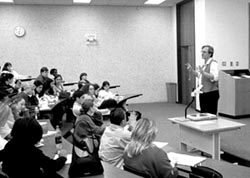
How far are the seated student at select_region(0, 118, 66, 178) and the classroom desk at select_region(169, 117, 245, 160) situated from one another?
7.04 feet

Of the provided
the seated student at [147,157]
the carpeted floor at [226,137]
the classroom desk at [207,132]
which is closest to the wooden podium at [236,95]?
the carpeted floor at [226,137]

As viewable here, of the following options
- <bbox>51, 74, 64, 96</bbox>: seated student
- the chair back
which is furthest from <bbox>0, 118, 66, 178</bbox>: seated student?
<bbox>51, 74, 64, 96</bbox>: seated student

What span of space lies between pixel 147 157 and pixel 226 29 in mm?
6662

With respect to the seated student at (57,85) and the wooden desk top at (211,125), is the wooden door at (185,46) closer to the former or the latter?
the seated student at (57,85)

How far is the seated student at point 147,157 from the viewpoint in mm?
2283

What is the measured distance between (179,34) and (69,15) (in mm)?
3538

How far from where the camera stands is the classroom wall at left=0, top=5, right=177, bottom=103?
367 inches

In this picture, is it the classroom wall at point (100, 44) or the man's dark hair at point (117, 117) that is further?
the classroom wall at point (100, 44)

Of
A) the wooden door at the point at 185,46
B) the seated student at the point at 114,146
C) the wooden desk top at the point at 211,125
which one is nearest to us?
the seated student at the point at 114,146

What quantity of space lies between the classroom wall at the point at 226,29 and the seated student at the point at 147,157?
6.21 meters

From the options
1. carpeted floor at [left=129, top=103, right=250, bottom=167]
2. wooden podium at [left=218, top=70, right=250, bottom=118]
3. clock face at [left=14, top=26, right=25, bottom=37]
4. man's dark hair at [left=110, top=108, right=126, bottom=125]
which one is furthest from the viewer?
clock face at [left=14, top=26, right=25, bottom=37]

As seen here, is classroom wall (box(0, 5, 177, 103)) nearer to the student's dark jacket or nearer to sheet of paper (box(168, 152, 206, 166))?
sheet of paper (box(168, 152, 206, 166))

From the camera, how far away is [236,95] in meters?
7.27

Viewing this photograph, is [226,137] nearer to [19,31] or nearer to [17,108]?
[17,108]
